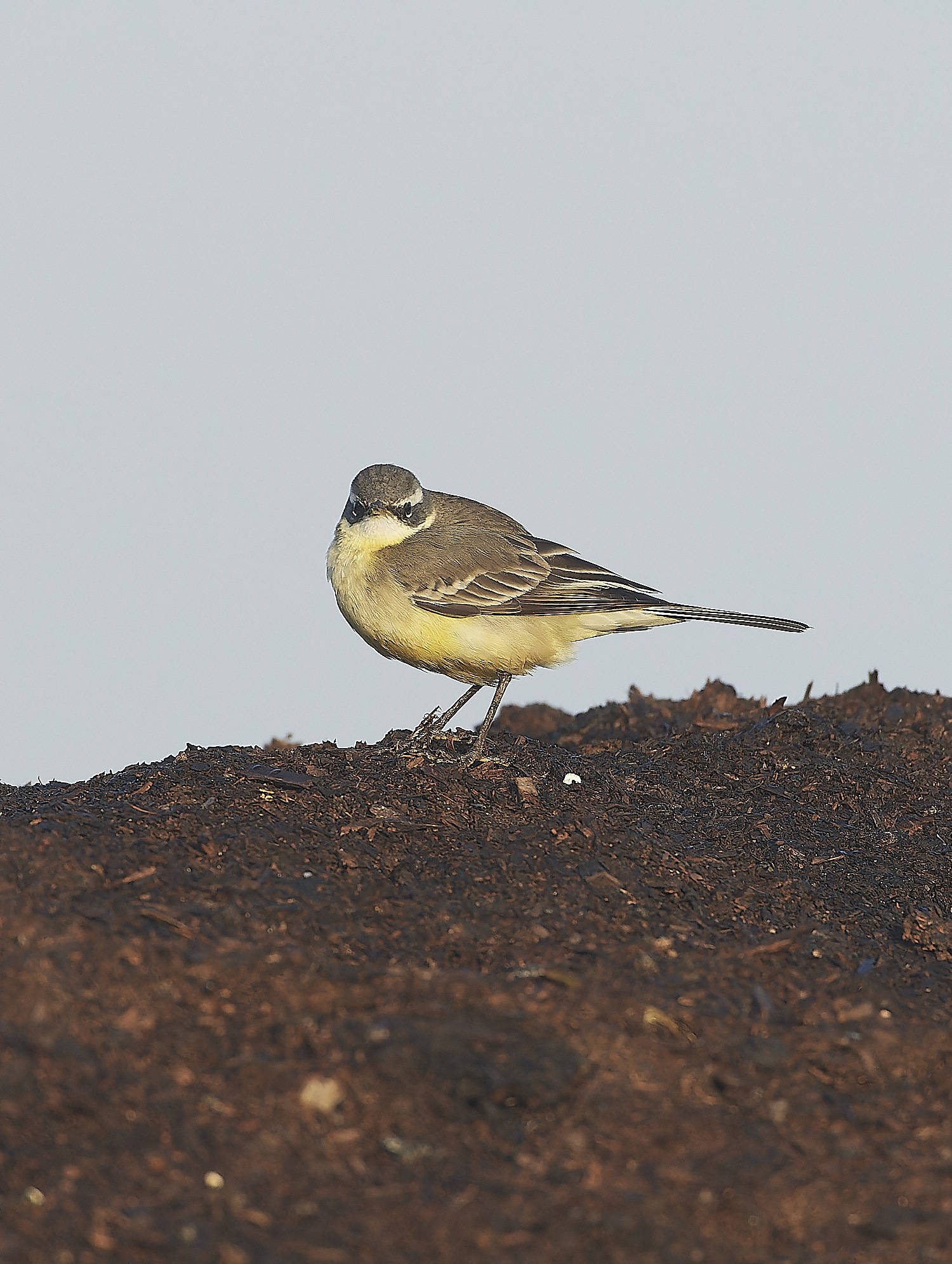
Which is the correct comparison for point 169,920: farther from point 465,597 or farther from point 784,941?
point 465,597

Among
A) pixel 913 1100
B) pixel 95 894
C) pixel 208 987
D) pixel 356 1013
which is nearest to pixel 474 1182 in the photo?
pixel 356 1013

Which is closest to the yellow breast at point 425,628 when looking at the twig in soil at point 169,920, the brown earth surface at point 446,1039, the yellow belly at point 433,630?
the yellow belly at point 433,630

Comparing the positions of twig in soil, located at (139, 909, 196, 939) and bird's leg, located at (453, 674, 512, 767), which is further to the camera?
bird's leg, located at (453, 674, 512, 767)

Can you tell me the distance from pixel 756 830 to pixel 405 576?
318 centimetres

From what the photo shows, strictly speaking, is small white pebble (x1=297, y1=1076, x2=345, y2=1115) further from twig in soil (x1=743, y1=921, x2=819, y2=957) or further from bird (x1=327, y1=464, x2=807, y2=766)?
bird (x1=327, y1=464, x2=807, y2=766)

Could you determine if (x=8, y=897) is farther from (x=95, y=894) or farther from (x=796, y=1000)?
(x=796, y=1000)

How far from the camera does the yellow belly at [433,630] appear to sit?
9414 mm

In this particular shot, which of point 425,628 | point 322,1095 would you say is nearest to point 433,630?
point 425,628

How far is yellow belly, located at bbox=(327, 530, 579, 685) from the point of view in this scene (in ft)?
30.9

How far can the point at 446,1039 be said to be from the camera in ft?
16.2

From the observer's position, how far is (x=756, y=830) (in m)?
8.66

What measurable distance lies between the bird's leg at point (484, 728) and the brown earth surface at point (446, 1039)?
70 centimetres

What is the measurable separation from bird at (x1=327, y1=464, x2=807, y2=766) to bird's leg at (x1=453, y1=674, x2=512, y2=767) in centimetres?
1

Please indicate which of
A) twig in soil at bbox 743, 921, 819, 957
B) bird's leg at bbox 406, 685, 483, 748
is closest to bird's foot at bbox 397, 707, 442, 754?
bird's leg at bbox 406, 685, 483, 748
